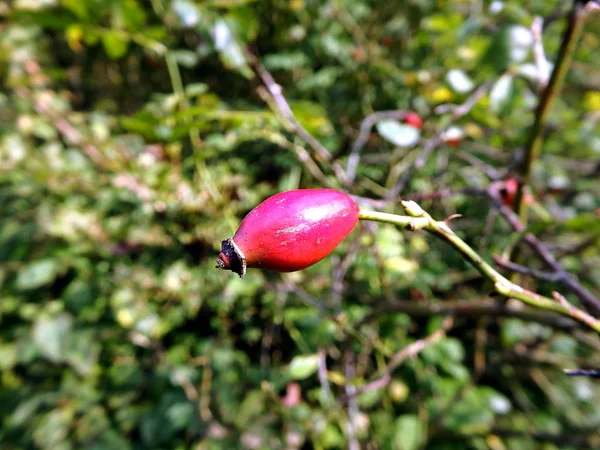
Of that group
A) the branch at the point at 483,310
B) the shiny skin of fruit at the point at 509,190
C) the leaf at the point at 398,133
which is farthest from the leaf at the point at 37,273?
Result: the shiny skin of fruit at the point at 509,190

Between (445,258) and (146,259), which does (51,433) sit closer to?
(146,259)

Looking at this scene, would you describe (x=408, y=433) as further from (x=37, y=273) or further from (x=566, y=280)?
(x=37, y=273)

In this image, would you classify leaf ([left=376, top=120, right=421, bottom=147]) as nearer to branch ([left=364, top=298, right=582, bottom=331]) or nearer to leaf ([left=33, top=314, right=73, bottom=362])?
branch ([left=364, top=298, right=582, bottom=331])

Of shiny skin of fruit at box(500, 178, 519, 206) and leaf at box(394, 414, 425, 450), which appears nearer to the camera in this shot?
shiny skin of fruit at box(500, 178, 519, 206)

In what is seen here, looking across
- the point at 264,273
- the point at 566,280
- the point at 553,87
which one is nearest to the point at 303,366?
the point at 264,273

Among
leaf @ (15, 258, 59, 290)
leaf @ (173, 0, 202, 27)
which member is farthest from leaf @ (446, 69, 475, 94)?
leaf @ (15, 258, 59, 290)

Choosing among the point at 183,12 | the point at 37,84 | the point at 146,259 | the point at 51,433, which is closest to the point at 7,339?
the point at 51,433
